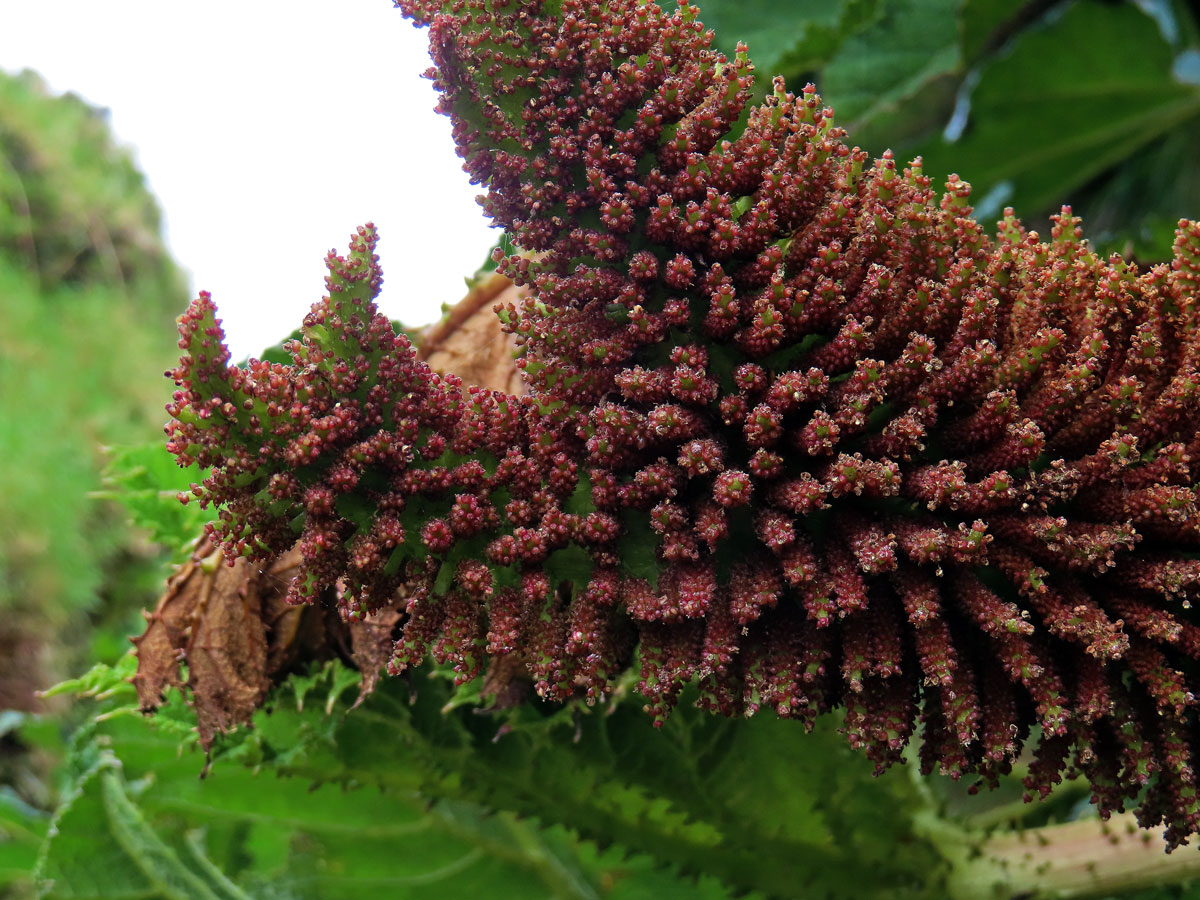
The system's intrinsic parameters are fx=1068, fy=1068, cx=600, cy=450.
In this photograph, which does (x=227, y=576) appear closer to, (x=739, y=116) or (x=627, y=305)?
(x=627, y=305)

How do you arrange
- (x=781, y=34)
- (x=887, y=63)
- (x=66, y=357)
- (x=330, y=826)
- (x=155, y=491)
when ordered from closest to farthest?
(x=155, y=491) < (x=330, y=826) < (x=887, y=63) < (x=781, y=34) < (x=66, y=357)

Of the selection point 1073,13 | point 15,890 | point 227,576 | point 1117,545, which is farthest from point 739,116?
point 15,890

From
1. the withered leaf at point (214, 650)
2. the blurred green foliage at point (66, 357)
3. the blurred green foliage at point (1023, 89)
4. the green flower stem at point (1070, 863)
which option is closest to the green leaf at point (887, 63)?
the blurred green foliage at point (1023, 89)

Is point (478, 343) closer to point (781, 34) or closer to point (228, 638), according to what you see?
point (228, 638)

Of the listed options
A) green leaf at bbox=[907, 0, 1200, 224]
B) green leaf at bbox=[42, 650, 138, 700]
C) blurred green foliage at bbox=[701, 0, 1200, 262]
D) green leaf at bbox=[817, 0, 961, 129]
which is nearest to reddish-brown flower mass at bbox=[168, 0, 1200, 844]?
green leaf at bbox=[42, 650, 138, 700]

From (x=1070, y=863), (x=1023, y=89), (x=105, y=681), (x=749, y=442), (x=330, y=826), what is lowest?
(x=330, y=826)

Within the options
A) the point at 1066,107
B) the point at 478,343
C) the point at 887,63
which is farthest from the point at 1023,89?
the point at 478,343

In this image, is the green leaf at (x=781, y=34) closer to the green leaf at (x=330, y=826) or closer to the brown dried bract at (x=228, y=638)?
the brown dried bract at (x=228, y=638)
